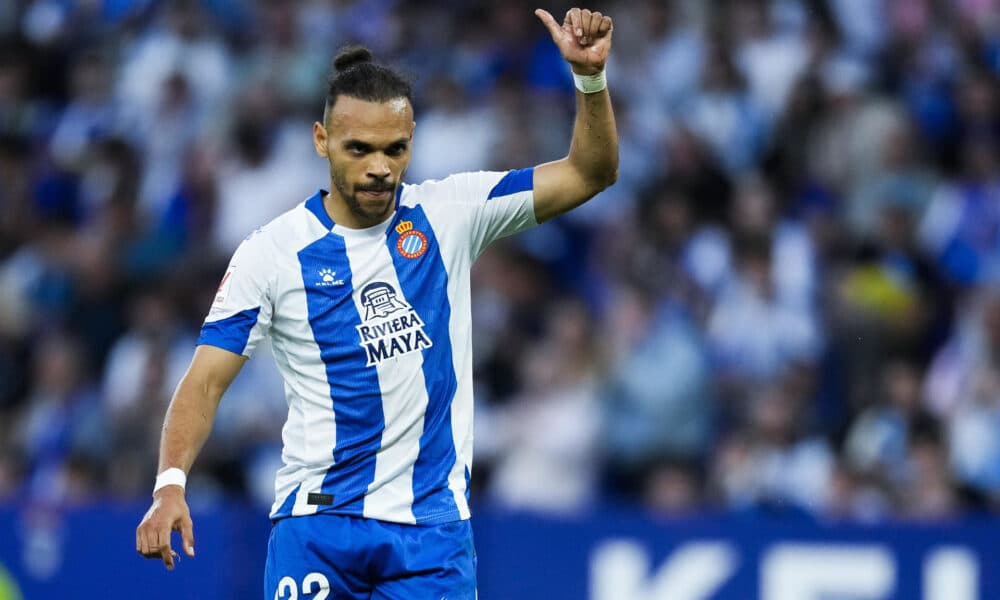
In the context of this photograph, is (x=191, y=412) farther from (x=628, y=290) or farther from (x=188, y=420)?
(x=628, y=290)

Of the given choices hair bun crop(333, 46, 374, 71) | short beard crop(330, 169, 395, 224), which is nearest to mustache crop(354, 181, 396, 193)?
short beard crop(330, 169, 395, 224)

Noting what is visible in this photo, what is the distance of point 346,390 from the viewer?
5.23 m

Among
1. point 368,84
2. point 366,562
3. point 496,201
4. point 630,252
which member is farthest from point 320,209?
point 630,252

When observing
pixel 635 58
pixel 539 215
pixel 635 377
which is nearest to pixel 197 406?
pixel 539 215

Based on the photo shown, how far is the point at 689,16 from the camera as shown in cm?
1134

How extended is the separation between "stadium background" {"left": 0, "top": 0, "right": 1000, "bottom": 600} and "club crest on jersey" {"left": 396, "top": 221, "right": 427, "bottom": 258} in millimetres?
3703

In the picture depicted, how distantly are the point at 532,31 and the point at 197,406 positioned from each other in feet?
23.4

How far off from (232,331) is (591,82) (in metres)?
1.36

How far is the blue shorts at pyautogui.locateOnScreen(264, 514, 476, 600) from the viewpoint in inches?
203

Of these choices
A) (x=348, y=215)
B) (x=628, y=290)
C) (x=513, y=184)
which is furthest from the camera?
(x=628, y=290)

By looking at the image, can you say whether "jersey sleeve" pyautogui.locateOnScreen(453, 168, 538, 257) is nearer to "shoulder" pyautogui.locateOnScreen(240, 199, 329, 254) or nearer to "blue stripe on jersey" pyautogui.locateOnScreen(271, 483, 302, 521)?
"shoulder" pyautogui.locateOnScreen(240, 199, 329, 254)

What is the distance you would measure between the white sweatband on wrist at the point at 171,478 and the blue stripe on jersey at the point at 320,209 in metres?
0.91

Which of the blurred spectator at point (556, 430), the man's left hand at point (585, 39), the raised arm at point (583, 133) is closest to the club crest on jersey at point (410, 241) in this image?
the raised arm at point (583, 133)

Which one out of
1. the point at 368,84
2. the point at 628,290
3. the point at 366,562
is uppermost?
the point at 628,290
